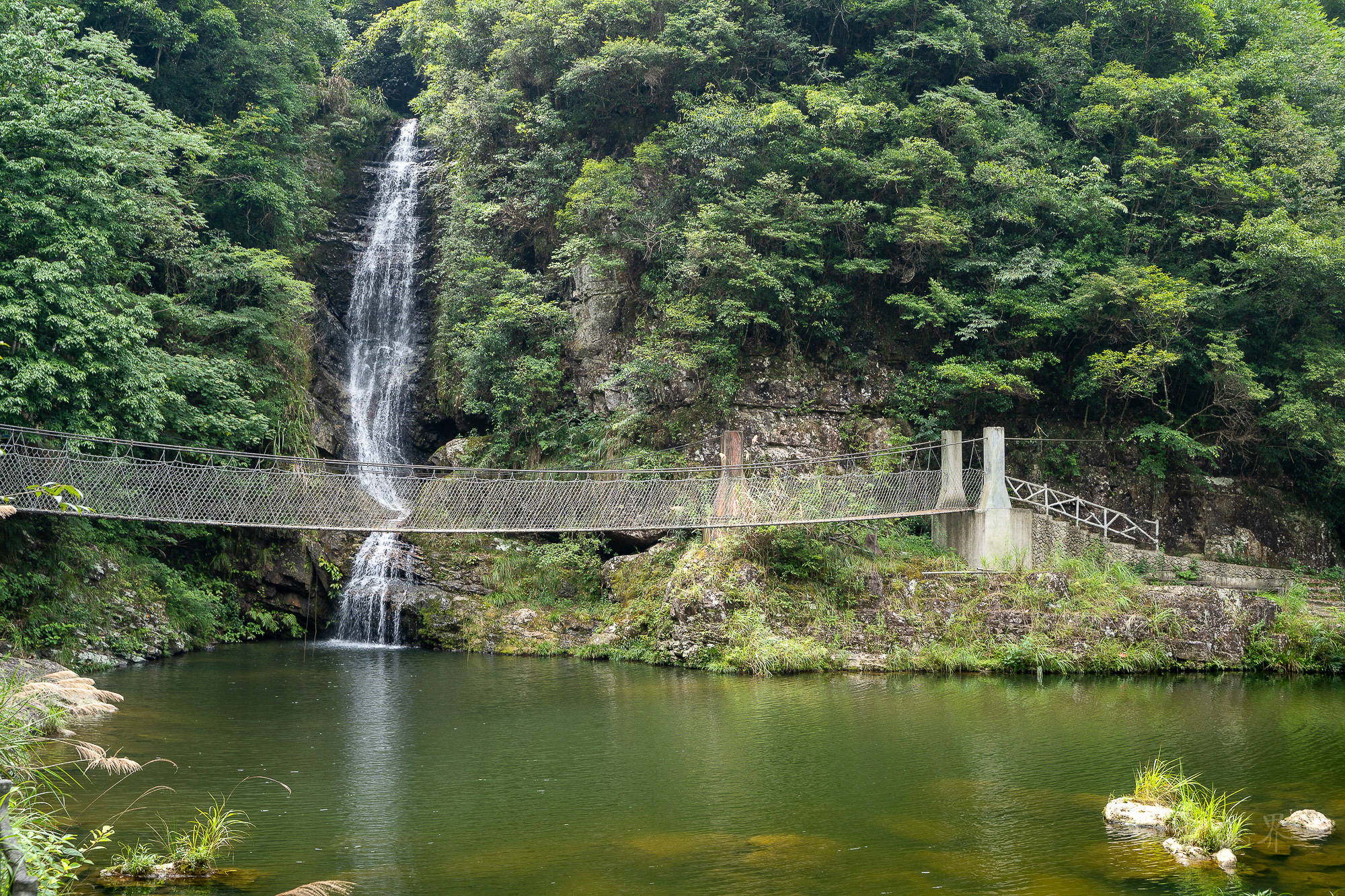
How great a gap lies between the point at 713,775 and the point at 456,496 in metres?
7.11

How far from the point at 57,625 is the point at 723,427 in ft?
32.6

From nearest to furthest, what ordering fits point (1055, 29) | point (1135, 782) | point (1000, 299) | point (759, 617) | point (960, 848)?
1. point (960, 848)
2. point (1135, 782)
3. point (759, 617)
4. point (1000, 299)
5. point (1055, 29)

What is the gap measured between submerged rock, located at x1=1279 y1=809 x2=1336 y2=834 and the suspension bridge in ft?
24.8

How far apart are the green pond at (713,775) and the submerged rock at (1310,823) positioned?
0.19 meters

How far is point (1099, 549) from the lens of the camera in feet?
48.4

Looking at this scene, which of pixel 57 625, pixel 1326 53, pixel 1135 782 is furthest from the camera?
pixel 1326 53

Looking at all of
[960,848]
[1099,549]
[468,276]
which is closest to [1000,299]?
[1099,549]

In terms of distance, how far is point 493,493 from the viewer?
45.8 feet

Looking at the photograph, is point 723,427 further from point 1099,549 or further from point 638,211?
point 1099,549

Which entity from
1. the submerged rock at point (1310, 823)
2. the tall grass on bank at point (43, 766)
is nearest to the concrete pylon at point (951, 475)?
the submerged rock at point (1310, 823)

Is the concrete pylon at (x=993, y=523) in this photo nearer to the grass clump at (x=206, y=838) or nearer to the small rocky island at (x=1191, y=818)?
the small rocky island at (x=1191, y=818)

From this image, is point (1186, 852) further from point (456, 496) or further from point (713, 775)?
point (456, 496)

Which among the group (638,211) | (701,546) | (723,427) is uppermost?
(638,211)

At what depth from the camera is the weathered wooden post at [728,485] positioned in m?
14.2
